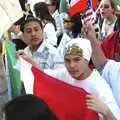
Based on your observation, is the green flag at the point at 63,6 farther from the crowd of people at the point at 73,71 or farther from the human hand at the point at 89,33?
the human hand at the point at 89,33

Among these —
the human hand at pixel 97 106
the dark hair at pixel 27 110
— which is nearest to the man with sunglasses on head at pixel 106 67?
the human hand at pixel 97 106

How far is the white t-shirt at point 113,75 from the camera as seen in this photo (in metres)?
3.82

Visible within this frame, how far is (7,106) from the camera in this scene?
2.53m

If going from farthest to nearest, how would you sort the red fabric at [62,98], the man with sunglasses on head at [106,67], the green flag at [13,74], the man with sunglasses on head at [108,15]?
the man with sunglasses on head at [108,15] → the green flag at [13,74] → the man with sunglasses on head at [106,67] → the red fabric at [62,98]

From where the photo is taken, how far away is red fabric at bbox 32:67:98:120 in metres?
3.38

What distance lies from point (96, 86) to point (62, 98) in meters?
0.30

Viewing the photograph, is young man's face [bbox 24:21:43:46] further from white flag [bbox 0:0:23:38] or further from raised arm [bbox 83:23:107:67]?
white flag [bbox 0:0:23:38]

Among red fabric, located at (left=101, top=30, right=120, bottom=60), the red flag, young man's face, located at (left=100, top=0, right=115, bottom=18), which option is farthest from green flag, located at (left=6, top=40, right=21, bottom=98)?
young man's face, located at (left=100, top=0, right=115, bottom=18)

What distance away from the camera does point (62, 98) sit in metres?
3.51

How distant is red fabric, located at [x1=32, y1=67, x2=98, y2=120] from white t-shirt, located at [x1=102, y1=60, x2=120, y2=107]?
1.52ft

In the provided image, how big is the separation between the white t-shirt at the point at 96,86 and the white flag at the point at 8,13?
22.7 inches

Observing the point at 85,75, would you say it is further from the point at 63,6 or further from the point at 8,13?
the point at 63,6

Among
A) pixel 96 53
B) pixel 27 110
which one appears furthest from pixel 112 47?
pixel 27 110

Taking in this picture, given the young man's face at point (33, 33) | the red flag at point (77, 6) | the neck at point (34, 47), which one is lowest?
the neck at point (34, 47)
